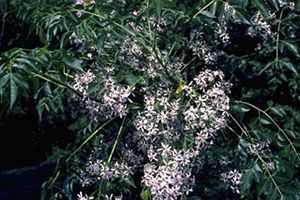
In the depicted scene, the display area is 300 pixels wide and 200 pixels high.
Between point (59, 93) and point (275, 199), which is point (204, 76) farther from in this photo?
point (59, 93)

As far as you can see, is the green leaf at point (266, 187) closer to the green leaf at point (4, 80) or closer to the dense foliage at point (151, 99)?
the dense foliage at point (151, 99)

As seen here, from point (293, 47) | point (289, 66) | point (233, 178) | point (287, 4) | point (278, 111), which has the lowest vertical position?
point (233, 178)

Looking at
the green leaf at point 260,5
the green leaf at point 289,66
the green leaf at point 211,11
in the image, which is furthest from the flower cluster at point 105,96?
the green leaf at point 289,66

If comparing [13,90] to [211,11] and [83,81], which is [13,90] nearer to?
[83,81]

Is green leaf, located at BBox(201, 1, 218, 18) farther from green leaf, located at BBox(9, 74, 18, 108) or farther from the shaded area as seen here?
the shaded area

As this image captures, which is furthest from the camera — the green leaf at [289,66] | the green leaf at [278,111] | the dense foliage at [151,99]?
the green leaf at [289,66]

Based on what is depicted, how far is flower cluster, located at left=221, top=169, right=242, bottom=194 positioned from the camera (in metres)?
2.42

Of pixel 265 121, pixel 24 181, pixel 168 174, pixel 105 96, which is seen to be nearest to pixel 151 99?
pixel 105 96

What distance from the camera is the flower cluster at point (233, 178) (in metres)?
2.42

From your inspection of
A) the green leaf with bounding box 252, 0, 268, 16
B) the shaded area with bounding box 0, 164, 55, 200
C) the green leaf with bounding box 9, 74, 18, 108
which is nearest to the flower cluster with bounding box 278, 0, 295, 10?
the green leaf with bounding box 252, 0, 268, 16

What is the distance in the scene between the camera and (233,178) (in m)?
2.43

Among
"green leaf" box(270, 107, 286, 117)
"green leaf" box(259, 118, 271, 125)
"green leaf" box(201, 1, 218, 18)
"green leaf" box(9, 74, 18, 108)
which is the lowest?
"green leaf" box(270, 107, 286, 117)

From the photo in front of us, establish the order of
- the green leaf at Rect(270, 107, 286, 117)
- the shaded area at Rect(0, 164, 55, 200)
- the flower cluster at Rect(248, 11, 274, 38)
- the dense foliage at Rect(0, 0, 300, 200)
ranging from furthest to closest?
1. the shaded area at Rect(0, 164, 55, 200)
2. the green leaf at Rect(270, 107, 286, 117)
3. the flower cluster at Rect(248, 11, 274, 38)
4. the dense foliage at Rect(0, 0, 300, 200)

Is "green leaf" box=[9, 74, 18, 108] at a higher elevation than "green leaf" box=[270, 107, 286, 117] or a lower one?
higher
